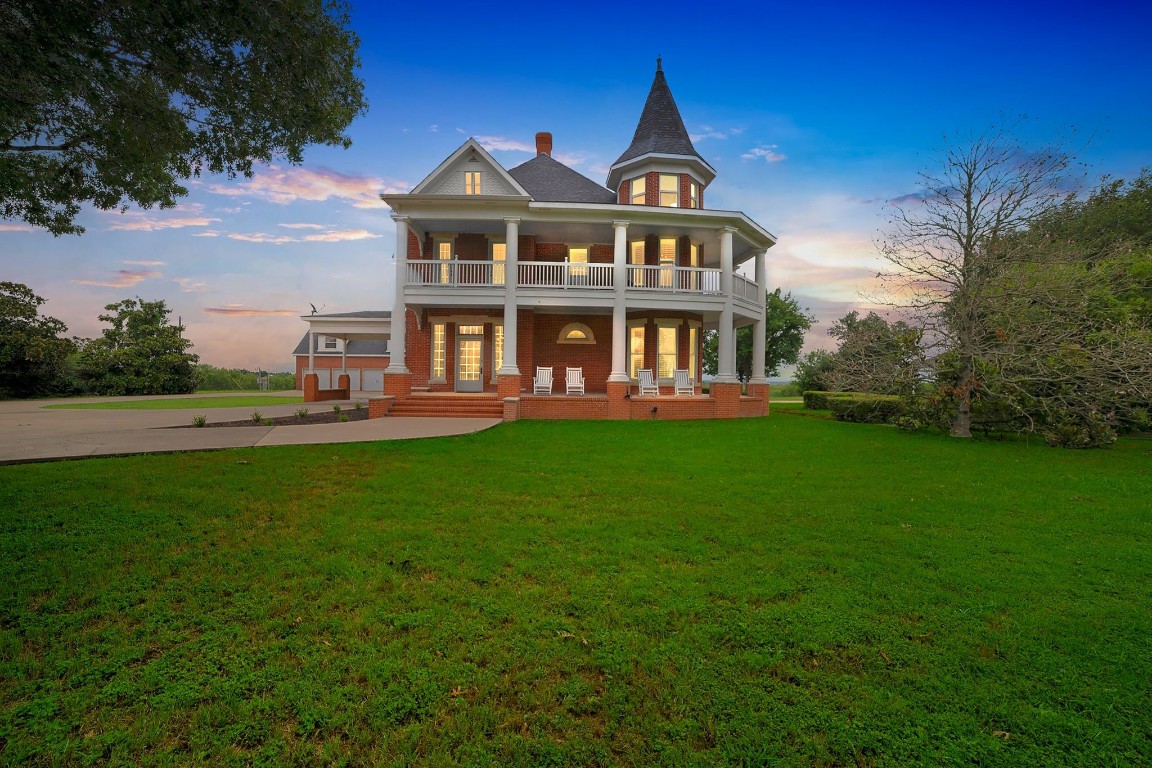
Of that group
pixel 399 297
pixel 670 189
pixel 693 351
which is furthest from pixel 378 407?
pixel 670 189

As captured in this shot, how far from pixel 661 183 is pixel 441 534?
17.9 m

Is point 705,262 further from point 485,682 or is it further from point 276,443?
point 485,682

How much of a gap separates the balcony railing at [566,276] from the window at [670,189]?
2.94 metres

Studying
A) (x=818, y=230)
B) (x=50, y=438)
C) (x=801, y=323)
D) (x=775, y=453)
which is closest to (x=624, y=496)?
(x=775, y=453)

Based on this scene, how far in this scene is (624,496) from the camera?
252 inches

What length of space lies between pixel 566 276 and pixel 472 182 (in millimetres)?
4883

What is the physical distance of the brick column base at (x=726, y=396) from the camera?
1659 cm

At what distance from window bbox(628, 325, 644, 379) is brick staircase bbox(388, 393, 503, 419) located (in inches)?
258

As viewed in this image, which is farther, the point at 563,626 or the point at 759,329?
the point at 759,329

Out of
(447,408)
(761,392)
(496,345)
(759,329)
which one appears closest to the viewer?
(447,408)

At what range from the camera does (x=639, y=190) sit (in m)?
19.4

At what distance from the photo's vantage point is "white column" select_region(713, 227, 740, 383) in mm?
16641

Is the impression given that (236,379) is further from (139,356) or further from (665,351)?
(665,351)

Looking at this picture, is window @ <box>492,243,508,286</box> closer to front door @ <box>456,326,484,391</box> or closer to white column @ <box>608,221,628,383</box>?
front door @ <box>456,326,484,391</box>
